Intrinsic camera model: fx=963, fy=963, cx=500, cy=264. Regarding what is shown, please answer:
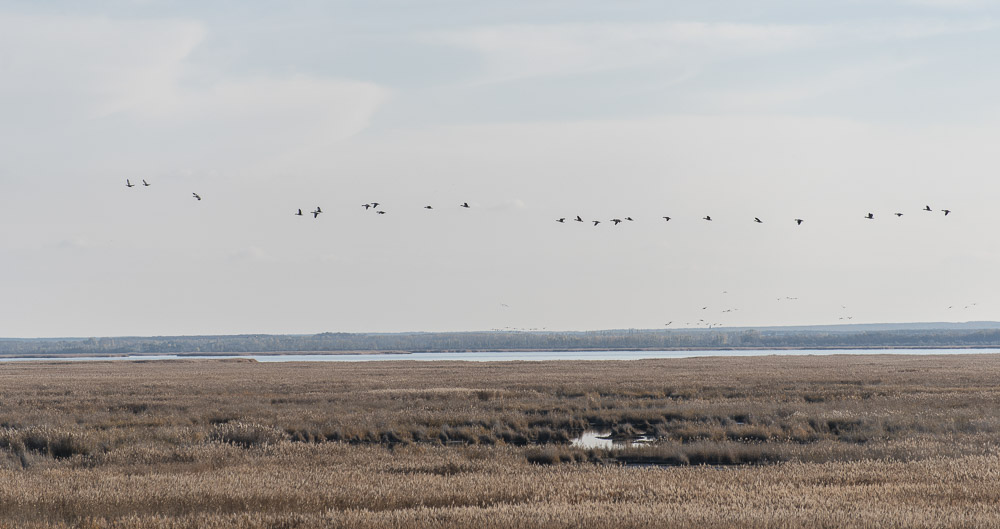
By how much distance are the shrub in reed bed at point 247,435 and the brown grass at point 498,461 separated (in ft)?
0.19

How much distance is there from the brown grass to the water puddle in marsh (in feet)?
1.60

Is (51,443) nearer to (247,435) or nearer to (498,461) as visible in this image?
(247,435)

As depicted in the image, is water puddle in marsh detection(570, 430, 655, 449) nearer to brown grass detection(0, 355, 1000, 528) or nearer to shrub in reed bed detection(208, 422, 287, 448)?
brown grass detection(0, 355, 1000, 528)

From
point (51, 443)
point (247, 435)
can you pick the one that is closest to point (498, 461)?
point (247, 435)

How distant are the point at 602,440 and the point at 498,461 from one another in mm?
7271

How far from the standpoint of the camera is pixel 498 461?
19141mm

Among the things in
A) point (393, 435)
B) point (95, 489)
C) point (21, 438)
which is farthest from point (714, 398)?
point (95, 489)

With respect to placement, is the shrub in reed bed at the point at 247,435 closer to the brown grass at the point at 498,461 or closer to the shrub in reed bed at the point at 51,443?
the brown grass at the point at 498,461

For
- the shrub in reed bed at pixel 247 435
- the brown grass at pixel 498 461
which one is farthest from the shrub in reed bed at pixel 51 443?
the shrub in reed bed at pixel 247 435

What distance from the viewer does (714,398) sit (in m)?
37.1

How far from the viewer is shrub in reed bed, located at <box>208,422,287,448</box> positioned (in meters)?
23.1

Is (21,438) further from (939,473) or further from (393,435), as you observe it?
(939,473)

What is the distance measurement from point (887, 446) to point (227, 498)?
1392 centimetres

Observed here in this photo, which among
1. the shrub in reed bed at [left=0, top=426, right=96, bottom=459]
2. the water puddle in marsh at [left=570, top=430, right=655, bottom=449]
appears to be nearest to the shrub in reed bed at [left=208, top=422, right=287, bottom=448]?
the shrub in reed bed at [left=0, top=426, right=96, bottom=459]
